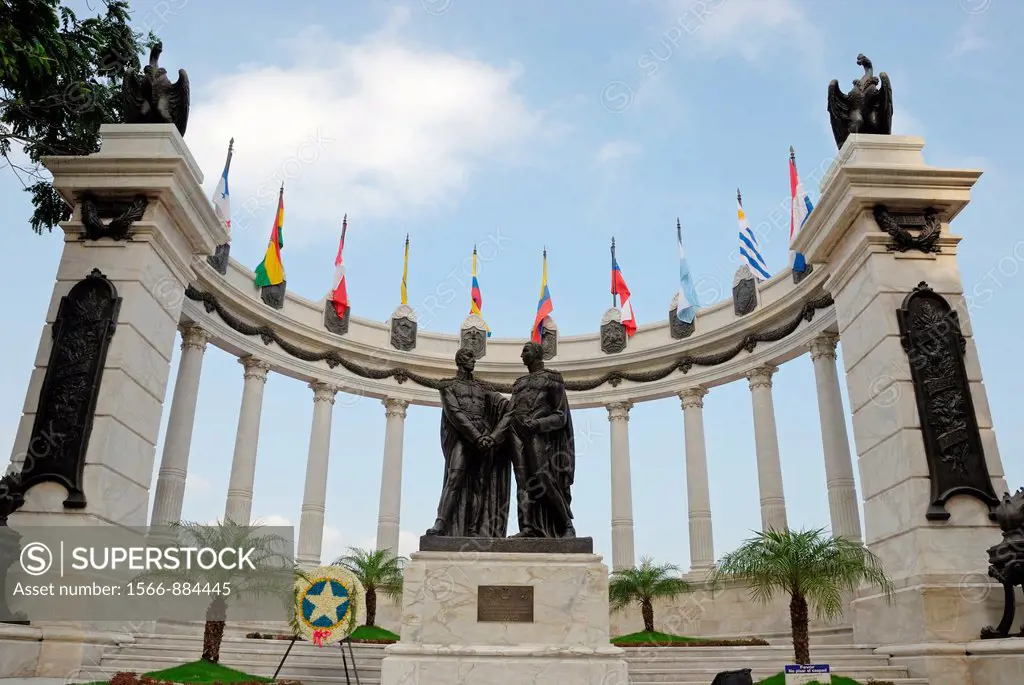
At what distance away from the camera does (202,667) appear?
14062mm

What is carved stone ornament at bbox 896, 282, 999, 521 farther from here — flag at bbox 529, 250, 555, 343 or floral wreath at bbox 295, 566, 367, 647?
flag at bbox 529, 250, 555, 343

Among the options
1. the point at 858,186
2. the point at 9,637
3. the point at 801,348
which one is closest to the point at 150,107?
the point at 9,637

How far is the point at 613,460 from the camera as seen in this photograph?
34406mm

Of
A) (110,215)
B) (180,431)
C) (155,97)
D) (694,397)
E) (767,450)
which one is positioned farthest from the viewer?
(694,397)

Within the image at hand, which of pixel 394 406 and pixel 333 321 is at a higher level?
pixel 333 321

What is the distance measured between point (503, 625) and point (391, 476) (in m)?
24.3

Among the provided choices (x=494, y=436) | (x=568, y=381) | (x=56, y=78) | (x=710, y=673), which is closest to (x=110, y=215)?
(x=56, y=78)

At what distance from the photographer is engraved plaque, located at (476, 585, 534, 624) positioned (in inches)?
394

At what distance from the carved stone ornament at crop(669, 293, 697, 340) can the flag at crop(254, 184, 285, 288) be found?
18.1m

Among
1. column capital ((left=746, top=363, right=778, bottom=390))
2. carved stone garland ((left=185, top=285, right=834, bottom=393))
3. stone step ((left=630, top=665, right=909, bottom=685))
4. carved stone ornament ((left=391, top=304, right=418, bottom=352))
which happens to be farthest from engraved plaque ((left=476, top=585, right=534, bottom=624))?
carved stone ornament ((left=391, top=304, right=418, bottom=352))

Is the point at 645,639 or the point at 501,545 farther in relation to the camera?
the point at 645,639

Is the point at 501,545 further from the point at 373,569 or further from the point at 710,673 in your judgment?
the point at 373,569

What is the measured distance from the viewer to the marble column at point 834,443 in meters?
25.9

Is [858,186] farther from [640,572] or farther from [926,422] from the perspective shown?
[640,572]
